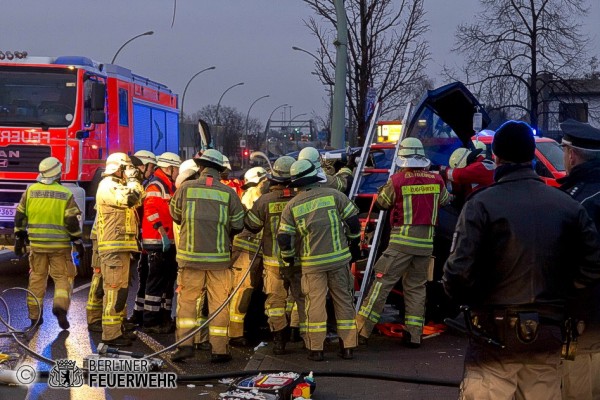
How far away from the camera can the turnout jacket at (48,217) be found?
382 inches

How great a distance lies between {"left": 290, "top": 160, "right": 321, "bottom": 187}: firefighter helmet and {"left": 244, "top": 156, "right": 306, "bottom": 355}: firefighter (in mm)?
429

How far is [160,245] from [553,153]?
5.63 metres

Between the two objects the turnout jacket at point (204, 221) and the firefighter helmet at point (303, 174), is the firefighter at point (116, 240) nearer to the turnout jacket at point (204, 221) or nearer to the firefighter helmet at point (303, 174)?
the turnout jacket at point (204, 221)

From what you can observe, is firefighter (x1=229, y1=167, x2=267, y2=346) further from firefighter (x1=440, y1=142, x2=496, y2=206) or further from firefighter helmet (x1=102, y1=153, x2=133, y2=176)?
firefighter (x1=440, y1=142, x2=496, y2=206)

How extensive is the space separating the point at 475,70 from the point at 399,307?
21313 millimetres

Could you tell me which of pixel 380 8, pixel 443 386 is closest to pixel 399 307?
pixel 443 386

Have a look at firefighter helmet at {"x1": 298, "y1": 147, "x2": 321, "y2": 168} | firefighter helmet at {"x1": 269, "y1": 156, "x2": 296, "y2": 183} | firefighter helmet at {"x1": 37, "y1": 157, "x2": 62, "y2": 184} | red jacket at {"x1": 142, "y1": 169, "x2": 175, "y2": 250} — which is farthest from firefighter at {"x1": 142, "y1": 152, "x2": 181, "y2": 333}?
firefighter helmet at {"x1": 298, "y1": 147, "x2": 321, "y2": 168}

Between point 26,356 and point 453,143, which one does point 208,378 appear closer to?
point 26,356

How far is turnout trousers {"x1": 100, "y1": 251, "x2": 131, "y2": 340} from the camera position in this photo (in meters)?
9.03

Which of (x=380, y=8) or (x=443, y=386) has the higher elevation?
(x=380, y=8)


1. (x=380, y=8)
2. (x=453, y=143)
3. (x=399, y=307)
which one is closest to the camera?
(x=399, y=307)

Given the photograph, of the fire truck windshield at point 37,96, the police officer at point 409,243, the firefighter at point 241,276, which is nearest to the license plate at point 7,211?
the fire truck windshield at point 37,96

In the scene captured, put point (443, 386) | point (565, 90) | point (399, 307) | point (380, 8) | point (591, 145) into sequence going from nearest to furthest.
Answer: point (591, 145) → point (443, 386) → point (399, 307) → point (380, 8) → point (565, 90)

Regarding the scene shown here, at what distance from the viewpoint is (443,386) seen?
7.20 metres
